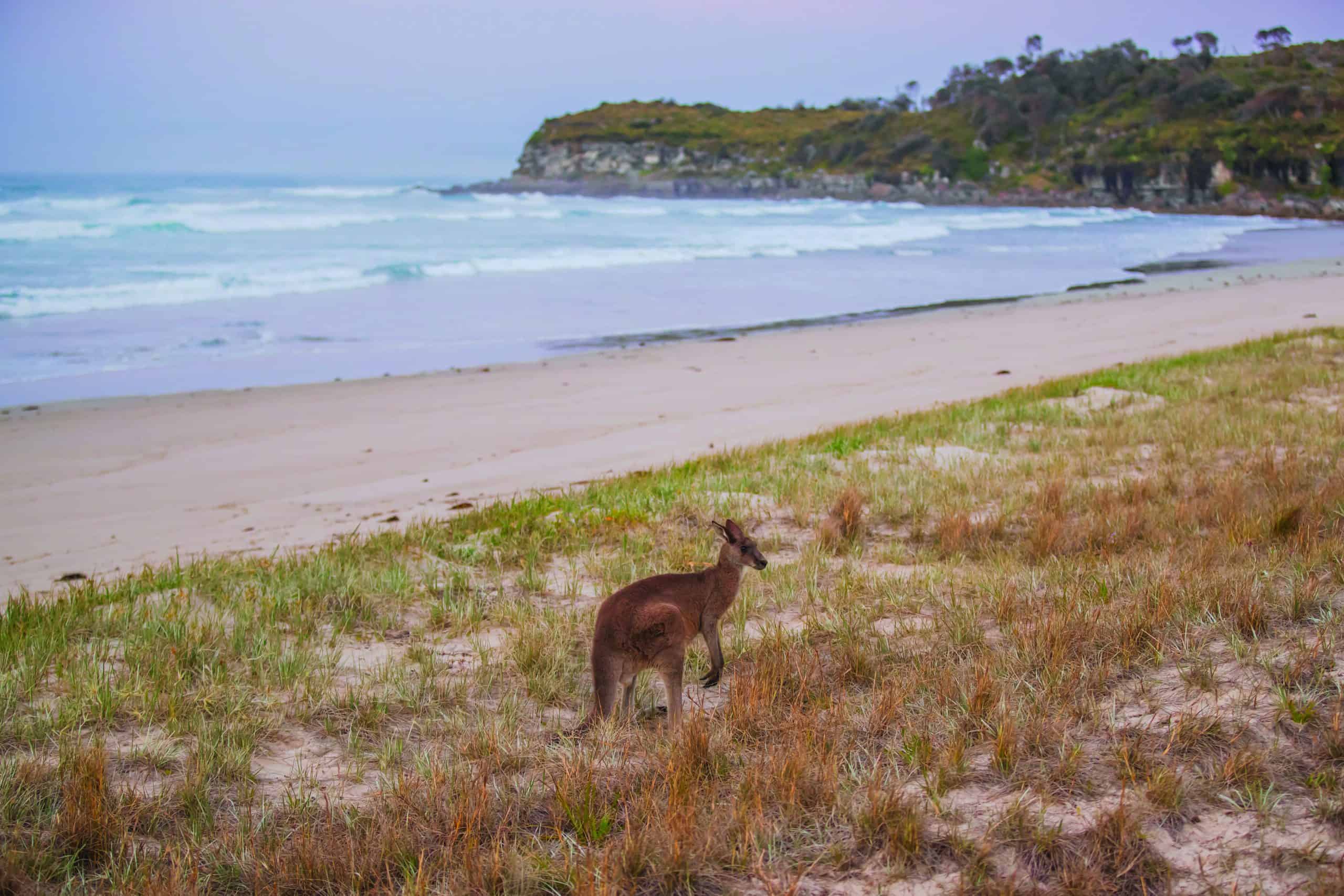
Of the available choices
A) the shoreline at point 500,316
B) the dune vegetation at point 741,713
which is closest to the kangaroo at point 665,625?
the dune vegetation at point 741,713

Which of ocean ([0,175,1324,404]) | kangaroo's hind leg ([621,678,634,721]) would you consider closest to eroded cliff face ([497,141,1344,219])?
ocean ([0,175,1324,404])

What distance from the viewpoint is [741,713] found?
3617 millimetres

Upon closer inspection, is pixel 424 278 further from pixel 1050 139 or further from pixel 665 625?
pixel 1050 139

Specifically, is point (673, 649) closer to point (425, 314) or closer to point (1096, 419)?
point (1096, 419)

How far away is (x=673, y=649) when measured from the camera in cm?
344

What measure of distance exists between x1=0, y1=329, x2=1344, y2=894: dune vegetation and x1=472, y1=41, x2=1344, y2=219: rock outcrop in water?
6985cm

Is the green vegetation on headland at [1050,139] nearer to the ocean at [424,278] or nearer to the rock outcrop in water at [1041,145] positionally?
the rock outcrop in water at [1041,145]

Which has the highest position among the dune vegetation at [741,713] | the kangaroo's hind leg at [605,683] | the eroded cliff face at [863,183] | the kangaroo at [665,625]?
the eroded cliff face at [863,183]

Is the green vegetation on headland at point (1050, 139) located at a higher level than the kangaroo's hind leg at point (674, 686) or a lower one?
higher

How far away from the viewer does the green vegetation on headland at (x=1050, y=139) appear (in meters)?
74.1

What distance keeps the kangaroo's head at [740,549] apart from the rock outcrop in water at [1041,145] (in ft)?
236

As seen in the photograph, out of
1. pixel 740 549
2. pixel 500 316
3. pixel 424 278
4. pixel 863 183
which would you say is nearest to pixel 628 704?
pixel 740 549

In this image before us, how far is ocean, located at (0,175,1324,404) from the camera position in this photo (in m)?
17.5

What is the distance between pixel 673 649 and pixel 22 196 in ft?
229
